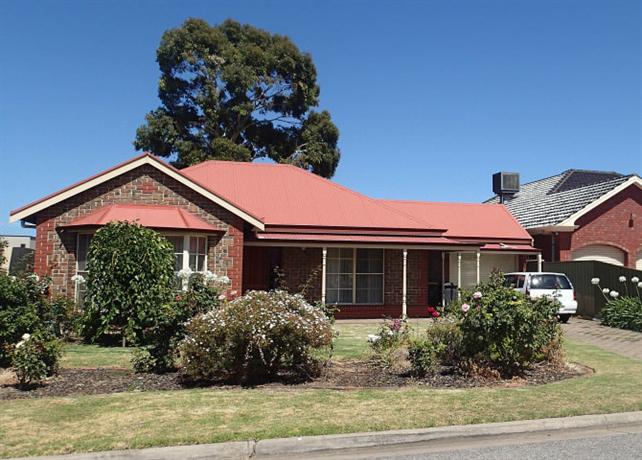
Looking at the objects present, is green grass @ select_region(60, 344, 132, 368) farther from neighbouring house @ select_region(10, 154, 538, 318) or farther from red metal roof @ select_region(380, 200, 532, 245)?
red metal roof @ select_region(380, 200, 532, 245)

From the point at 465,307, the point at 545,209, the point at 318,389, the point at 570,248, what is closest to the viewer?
the point at 318,389

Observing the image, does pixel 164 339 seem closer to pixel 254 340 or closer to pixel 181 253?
pixel 254 340

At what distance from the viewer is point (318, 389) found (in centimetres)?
808

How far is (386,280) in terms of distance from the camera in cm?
1928

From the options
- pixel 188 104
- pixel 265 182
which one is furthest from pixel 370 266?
pixel 188 104

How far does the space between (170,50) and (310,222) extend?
2059cm

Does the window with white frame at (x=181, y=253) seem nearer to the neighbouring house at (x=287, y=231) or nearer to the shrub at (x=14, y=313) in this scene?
the neighbouring house at (x=287, y=231)

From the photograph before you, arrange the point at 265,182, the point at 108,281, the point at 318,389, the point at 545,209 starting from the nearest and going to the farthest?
1. the point at 318,389
2. the point at 108,281
3. the point at 265,182
4. the point at 545,209

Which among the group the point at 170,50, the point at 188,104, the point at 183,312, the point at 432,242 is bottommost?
the point at 183,312

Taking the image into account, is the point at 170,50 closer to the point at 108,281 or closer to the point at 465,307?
the point at 108,281

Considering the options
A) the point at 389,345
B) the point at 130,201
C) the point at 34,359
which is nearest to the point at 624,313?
the point at 389,345

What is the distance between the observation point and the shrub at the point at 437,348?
8.77 meters

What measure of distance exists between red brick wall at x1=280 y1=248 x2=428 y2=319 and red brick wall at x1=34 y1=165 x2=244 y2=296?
250 cm

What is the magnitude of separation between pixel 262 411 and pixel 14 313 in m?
5.35
